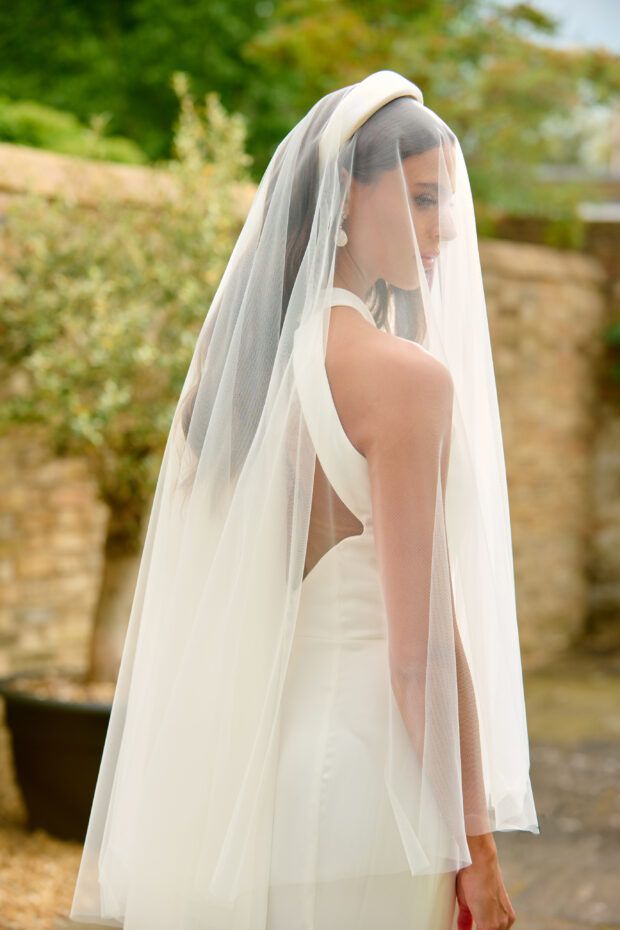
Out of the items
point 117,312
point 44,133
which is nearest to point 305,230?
point 117,312

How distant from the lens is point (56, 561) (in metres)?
5.19

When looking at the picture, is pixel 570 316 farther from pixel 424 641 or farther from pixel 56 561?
pixel 424 641

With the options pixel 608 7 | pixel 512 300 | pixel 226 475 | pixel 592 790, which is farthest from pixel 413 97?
pixel 608 7

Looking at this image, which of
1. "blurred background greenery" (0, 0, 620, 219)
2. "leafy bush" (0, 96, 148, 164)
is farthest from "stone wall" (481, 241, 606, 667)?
"leafy bush" (0, 96, 148, 164)

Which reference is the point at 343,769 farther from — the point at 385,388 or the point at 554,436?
the point at 554,436

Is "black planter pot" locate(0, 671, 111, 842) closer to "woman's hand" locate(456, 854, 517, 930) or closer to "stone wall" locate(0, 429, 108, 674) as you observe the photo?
"stone wall" locate(0, 429, 108, 674)

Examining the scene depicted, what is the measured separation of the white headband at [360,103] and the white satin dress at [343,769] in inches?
12.9

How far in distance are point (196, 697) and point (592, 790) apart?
4088 millimetres

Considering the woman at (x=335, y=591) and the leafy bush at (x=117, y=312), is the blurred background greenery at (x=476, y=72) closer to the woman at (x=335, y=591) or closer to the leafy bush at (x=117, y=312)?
the leafy bush at (x=117, y=312)

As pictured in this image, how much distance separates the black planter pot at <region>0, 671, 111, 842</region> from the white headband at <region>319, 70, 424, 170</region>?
277 centimetres

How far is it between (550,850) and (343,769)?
3215 mm

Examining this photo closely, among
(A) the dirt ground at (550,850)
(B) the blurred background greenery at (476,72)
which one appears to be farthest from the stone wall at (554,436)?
(A) the dirt ground at (550,850)

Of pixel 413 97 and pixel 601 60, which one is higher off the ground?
pixel 601 60

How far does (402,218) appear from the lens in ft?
5.62
